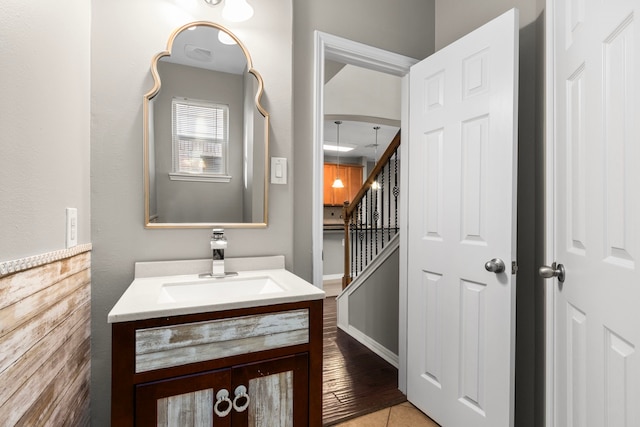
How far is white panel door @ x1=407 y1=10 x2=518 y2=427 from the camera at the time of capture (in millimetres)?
1408

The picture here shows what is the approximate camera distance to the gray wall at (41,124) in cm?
72

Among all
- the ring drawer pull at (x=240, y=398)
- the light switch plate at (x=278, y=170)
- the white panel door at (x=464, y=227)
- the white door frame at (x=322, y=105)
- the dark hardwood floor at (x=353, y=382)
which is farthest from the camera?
the dark hardwood floor at (x=353, y=382)

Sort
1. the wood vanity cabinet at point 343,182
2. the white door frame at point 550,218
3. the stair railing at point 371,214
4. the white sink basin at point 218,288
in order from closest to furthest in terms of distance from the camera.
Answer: the white door frame at point 550,218 < the white sink basin at point 218,288 < the stair railing at point 371,214 < the wood vanity cabinet at point 343,182

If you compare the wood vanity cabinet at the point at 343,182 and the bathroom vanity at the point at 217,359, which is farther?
the wood vanity cabinet at the point at 343,182

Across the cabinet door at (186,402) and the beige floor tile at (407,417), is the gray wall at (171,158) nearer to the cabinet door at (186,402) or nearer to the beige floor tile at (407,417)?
the cabinet door at (186,402)

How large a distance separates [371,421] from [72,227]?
5.59 ft

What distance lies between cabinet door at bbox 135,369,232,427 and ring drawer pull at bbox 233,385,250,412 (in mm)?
19

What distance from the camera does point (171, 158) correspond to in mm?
1459

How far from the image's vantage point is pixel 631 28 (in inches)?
29.8

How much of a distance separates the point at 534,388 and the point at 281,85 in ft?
6.17

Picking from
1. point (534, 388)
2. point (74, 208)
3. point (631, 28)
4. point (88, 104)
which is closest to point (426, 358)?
point (534, 388)

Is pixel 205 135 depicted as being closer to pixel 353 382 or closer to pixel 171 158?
pixel 171 158

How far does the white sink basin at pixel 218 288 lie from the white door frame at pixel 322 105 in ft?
1.27

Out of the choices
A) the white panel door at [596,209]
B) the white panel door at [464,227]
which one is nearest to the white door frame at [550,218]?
the white panel door at [596,209]
